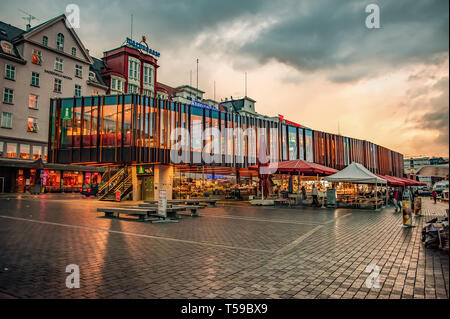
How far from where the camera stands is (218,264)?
20.4 feet

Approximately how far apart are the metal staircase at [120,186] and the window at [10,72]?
67.2ft

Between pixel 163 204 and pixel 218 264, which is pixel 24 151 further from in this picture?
pixel 218 264

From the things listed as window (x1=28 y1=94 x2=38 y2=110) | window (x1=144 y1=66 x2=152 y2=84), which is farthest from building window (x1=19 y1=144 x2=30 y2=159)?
window (x1=144 y1=66 x2=152 y2=84)

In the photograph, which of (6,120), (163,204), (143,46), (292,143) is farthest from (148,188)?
(143,46)

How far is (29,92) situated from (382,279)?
4569 cm

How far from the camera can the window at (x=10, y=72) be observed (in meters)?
37.2

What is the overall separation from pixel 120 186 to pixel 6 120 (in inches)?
787

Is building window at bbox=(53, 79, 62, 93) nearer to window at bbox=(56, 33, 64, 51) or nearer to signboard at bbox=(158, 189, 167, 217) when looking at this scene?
window at bbox=(56, 33, 64, 51)

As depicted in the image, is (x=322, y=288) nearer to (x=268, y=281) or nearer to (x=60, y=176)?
(x=268, y=281)

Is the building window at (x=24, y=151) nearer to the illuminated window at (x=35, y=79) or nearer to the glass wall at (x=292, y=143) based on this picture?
the illuminated window at (x=35, y=79)

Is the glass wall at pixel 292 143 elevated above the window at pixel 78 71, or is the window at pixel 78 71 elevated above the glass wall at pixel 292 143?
the window at pixel 78 71

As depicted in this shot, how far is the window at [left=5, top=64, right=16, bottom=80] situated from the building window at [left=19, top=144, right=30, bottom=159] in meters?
8.46

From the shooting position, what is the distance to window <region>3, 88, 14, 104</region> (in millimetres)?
37356

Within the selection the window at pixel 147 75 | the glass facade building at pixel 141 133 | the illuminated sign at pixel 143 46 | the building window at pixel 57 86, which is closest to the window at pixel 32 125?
the building window at pixel 57 86
